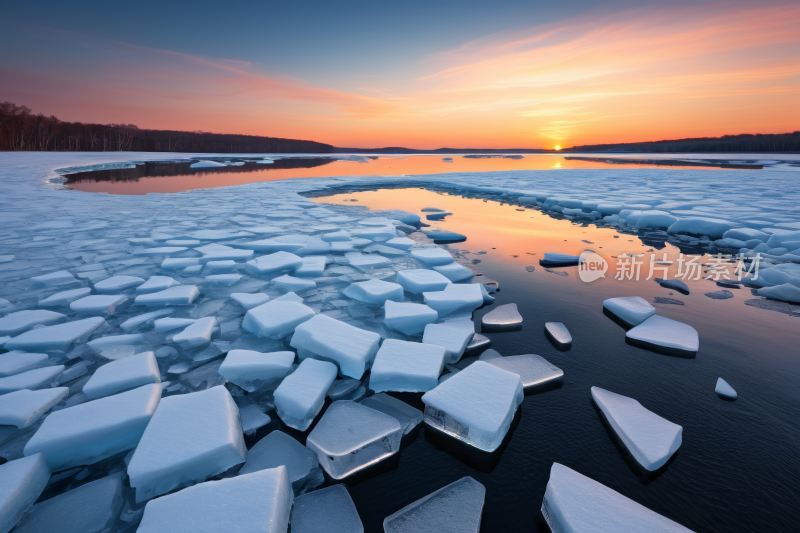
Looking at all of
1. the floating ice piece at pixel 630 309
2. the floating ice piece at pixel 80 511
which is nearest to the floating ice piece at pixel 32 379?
the floating ice piece at pixel 80 511

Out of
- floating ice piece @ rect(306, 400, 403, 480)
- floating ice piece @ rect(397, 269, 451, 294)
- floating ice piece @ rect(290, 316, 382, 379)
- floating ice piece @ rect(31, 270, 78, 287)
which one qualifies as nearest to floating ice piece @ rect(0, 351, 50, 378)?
floating ice piece @ rect(31, 270, 78, 287)

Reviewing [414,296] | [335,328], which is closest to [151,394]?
[335,328]

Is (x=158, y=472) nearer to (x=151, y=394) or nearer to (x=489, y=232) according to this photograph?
(x=151, y=394)

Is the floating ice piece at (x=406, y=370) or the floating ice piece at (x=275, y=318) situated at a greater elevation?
the floating ice piece at (x=275, y=318)

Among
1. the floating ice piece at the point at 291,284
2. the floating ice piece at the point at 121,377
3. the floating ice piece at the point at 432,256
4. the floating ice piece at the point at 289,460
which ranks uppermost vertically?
the floating ice piece at the point at 432,256

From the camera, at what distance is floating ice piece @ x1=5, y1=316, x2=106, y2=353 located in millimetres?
1717

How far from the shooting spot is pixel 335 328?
184 centimetres

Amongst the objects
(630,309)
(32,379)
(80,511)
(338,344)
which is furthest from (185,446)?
(630,309)

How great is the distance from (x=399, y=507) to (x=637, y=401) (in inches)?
47.1

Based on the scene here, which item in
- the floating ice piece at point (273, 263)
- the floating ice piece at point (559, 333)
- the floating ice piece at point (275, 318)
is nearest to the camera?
the floating ice piece at point (275, 318)

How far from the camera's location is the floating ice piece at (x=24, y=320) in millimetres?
1865

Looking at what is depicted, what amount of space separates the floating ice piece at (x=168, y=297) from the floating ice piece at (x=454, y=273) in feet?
6.35

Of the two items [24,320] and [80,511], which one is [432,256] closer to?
[80,511]

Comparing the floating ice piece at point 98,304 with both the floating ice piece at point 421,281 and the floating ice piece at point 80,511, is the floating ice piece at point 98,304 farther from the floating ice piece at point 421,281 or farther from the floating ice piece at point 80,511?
the floating ice piece at point 421,281
